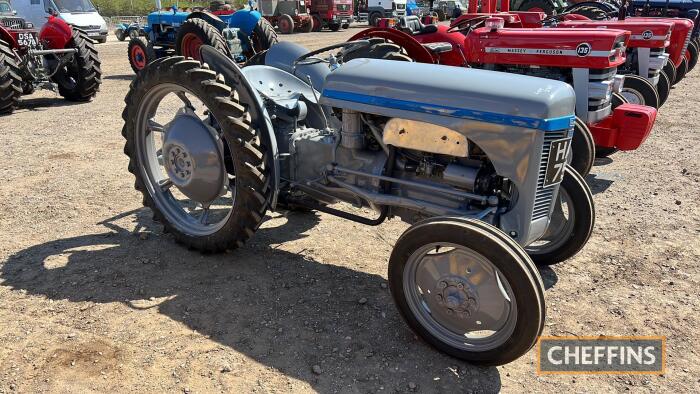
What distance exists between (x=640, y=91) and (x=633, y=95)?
0.10m

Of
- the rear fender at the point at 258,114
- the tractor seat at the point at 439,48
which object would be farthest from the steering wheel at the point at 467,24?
the rear fender at the point at 258,114

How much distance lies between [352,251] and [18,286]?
2.21 m

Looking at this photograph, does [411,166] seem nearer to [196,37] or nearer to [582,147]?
[582,147]

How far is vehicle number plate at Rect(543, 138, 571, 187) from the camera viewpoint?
284 centimetres

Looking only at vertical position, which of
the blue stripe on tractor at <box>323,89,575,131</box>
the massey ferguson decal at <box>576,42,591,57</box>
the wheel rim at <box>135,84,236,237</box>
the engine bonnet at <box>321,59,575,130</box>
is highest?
the engine bonnet at <box>321,59,575,130</box>

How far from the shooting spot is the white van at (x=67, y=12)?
17484 millimetres

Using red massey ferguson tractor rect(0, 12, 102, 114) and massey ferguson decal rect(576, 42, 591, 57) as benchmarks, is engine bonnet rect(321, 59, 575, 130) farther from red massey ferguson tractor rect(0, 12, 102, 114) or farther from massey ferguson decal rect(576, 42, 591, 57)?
red massey ferguson tractor rect(0, 12, 102, 114)

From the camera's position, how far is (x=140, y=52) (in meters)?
12.4

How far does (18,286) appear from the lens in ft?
11.7

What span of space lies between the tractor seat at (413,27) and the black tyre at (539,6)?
9424 millimetres

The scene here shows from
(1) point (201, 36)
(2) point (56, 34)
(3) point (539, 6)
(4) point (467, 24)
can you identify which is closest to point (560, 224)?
(4) point (467, 24)

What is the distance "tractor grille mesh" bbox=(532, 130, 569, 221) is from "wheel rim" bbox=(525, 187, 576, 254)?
0.60m

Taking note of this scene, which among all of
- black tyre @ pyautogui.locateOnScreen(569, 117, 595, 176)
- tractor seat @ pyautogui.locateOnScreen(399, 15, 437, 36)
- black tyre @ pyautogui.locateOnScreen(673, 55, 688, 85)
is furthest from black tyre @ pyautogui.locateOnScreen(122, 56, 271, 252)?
black tyre @ pyautogui.locateOnScreen(673, 55, 688, 85)

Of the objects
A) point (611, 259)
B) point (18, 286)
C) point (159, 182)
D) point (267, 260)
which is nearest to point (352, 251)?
point (267, 260)
